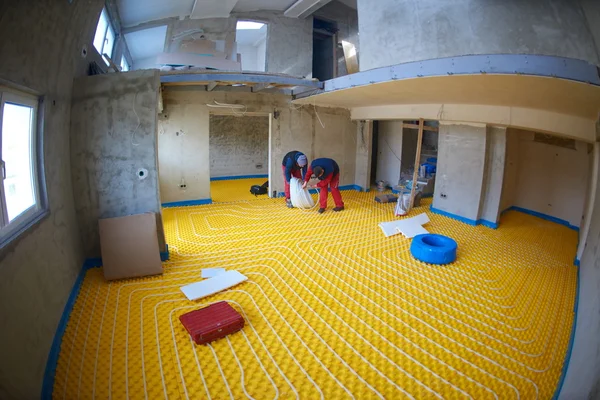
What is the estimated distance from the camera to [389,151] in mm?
9984

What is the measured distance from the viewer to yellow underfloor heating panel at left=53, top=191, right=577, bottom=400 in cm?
264

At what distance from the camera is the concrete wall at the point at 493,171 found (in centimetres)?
635

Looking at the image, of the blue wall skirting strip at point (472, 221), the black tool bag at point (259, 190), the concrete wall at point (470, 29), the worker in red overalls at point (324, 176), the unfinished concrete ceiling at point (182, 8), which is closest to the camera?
the concrete wall at point (470, 29)

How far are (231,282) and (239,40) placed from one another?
11550mm

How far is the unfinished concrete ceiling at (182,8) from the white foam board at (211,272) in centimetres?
460

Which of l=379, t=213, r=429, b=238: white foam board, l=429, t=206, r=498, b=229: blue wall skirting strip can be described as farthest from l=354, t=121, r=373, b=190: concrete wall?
l=379, t=213, r=429, b=238: white foam board

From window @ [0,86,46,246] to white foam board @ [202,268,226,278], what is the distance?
1.97 m

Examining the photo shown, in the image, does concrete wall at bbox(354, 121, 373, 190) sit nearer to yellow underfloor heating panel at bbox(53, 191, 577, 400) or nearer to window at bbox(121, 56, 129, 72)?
yellow underfloor heating panel at bbox(53, 191, 577, 400)

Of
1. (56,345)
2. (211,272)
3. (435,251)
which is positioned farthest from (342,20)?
(56,345)

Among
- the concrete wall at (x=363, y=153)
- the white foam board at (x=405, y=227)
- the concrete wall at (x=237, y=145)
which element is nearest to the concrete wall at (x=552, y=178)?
the white foam board at (x=405, y=227)

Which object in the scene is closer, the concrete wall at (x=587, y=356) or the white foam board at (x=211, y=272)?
the concrete wall at (x=587, y=356)

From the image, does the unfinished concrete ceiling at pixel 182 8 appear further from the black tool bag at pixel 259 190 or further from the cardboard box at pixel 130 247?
the black tool bag at pixel 259 190

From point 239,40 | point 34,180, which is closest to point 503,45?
point 34,180

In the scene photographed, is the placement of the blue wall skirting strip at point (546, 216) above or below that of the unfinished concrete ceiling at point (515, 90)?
below
